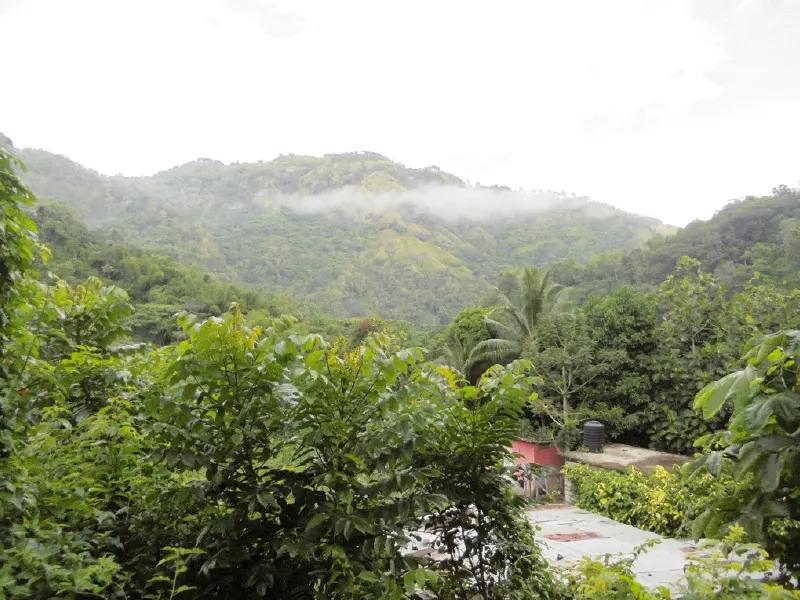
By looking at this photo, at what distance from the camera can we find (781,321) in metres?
11.3

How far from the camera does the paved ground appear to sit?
447 cm

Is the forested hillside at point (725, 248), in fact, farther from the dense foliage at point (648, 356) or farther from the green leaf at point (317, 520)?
the green leaf at point (317, 520)

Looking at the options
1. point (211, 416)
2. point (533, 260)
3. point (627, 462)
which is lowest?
point (627, 462)

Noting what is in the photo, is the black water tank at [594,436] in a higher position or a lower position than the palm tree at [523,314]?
lower

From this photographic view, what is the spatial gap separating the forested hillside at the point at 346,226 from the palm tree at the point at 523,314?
34.8 meters

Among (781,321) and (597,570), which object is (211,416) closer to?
(597,570)

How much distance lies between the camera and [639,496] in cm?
775

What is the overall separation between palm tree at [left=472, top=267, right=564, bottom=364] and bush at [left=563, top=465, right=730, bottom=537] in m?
9.07

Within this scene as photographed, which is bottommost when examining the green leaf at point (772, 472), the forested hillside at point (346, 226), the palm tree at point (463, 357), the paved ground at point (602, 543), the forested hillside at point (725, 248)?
the paved ground at point (602, 543)

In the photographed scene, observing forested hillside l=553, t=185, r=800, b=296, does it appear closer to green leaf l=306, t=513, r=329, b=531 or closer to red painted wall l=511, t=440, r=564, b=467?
red painted wall l=511, t=440, r=564, b=467

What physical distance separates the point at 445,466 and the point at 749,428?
154cm

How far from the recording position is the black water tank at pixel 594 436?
12.8 m

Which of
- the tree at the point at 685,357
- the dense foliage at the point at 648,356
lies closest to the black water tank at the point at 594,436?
the dense foliage at the point at 648,356

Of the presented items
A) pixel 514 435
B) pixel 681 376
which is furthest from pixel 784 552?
pixel 681 376
